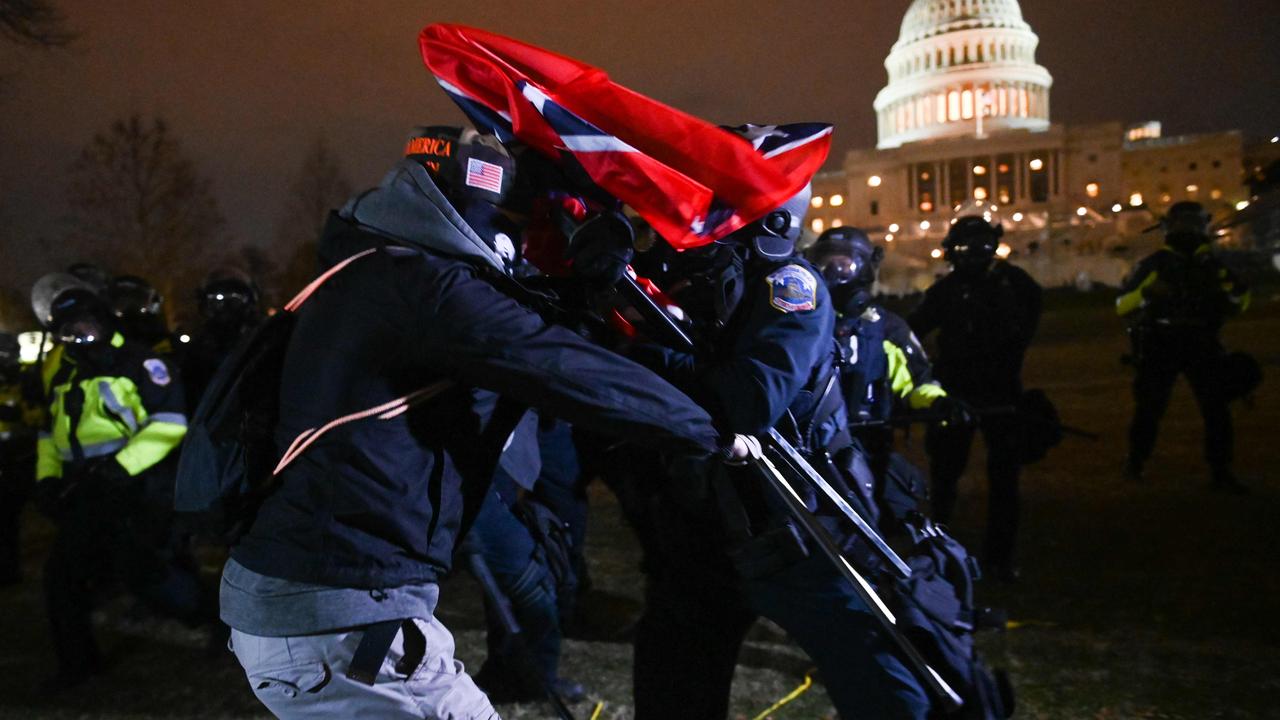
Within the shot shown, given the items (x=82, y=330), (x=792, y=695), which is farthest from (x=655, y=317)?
(x=82, y=330)

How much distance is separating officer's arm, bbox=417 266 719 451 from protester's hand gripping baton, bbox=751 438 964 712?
55 cm

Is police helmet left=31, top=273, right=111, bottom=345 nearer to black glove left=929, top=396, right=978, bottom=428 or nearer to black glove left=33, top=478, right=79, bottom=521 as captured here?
black glove left=33, top=478, right=79, bottom=521

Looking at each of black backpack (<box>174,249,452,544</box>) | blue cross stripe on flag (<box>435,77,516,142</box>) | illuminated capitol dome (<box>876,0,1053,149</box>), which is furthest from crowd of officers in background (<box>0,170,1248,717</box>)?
illuminated capitol dome (<box>876,0,1053,149</box>)

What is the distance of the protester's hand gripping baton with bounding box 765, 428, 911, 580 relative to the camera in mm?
2533

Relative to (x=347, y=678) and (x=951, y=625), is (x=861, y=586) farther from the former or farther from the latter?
(x=347, y=678)

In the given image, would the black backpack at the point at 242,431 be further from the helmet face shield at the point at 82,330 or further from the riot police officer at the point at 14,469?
the riot police officer at the point at 14,469

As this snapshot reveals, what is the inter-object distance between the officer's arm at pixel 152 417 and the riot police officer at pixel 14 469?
2.02 metres

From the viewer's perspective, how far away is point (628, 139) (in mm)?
2768

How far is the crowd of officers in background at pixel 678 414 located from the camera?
2.54 metres

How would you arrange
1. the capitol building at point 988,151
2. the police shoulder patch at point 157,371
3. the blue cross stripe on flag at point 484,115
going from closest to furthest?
1. the blue cross stripe on flag at point 484,115
2. the police shoulder patch at point 157,371
3. the capitol building at point 988,151

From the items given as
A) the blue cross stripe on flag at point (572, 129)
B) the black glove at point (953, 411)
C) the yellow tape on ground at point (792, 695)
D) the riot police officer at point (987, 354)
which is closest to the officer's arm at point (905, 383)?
the black glove at point (953, 411)

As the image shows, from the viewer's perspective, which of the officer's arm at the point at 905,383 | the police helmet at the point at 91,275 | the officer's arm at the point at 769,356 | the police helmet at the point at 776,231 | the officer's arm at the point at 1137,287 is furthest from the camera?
the officer's arm at the point at 1137,287

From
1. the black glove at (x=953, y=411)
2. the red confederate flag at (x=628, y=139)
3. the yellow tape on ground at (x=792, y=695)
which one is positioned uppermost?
the red confederate flag at (x=628, y=139)

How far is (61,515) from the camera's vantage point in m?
4.66
